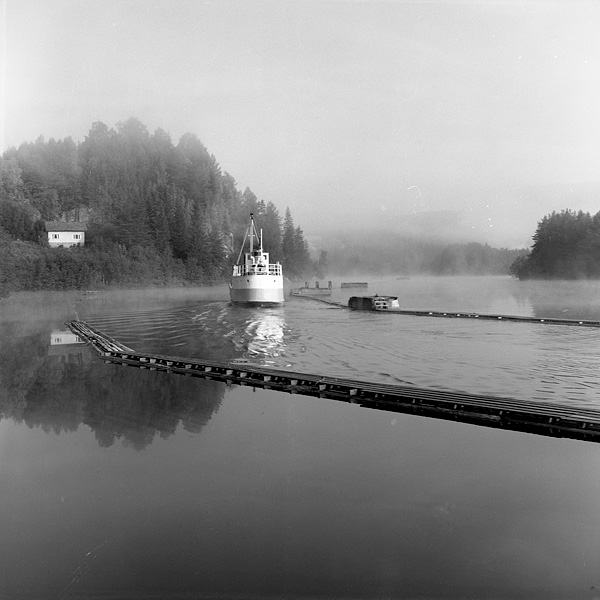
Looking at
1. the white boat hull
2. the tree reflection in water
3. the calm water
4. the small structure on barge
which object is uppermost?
the white boat hull

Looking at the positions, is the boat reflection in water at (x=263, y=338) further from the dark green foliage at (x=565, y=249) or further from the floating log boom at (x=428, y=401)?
the dark green foliage at (x=565, y=249)

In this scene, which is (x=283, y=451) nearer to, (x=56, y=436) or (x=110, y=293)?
(x=56, y=436)

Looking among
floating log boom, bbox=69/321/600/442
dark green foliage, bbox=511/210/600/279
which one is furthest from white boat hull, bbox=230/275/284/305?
dark green foliage, bbox=511/210/600/279

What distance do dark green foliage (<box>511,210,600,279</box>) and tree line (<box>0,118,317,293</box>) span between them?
50.0 meters

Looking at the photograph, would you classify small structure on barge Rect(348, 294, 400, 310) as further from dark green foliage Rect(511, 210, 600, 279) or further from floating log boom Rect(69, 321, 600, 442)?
dark green foliage Rect(511, 210, 600, 279)

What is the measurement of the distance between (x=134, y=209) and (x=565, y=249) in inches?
3293

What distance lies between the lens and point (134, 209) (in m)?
97.2

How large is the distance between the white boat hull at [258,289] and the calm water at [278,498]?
124 ft

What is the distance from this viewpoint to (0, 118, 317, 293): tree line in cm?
8325

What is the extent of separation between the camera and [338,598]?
578cm

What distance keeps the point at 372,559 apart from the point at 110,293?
7708 centimetres

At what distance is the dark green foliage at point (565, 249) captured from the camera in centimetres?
10844

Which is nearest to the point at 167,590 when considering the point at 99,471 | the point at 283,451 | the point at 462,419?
the point at 99,471

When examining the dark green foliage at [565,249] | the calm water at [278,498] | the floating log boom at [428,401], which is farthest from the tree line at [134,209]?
the calm water at [278,498]
